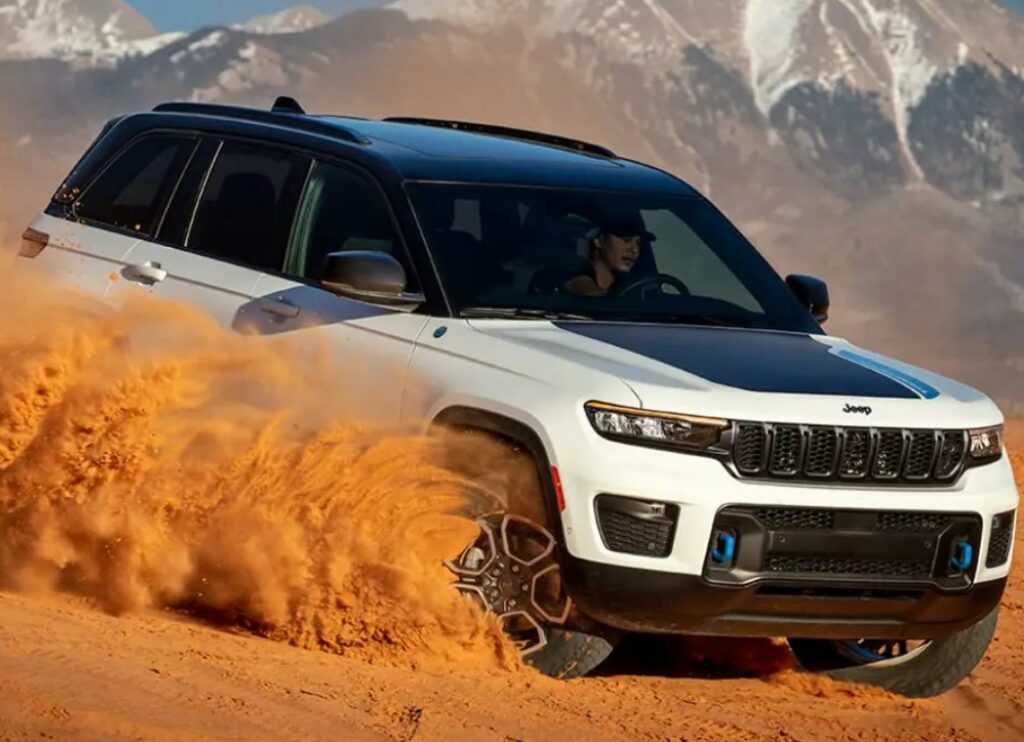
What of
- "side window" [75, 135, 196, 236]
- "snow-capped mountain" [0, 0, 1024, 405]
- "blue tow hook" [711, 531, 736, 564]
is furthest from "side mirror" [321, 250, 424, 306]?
"snow-capped mountain" [0, 0, 1024, 405]

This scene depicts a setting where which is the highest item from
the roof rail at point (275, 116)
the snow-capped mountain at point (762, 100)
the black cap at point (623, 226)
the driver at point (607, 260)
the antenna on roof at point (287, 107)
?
the antenna on roof at point (287, 107)

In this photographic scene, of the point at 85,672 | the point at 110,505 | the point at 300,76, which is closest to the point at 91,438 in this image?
the point at 110,505

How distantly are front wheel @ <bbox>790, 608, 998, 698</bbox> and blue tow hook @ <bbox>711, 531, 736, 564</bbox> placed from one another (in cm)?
114

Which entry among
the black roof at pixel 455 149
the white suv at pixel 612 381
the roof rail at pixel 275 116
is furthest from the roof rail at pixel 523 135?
the roof rail at pixel 275 116

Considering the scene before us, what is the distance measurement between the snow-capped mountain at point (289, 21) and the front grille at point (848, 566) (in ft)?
332

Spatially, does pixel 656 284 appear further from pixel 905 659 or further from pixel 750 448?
pixel 905 659

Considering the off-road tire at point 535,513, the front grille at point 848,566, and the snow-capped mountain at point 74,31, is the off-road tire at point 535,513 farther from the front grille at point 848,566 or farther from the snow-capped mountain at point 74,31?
the snow-capped mountain at point 74,31

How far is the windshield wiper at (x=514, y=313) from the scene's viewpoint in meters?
7.43

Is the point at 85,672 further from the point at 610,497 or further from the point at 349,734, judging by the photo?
the point at 610,497

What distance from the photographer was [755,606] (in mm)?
6809

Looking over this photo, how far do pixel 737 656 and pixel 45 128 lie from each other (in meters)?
89.3

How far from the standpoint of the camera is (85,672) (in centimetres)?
604

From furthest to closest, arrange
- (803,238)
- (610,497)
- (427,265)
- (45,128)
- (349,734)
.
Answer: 1. (45,128)
2. (803,238)
3. (427,265)
4. (610,497)
5. (349,734)

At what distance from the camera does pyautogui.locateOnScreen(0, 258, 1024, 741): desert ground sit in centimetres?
633
